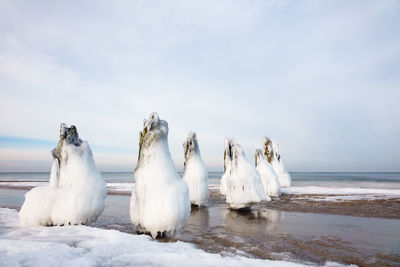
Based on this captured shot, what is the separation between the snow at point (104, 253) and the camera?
18.3 ft

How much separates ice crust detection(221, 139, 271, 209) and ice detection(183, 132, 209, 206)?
6.47 ft

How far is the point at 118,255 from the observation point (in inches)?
241

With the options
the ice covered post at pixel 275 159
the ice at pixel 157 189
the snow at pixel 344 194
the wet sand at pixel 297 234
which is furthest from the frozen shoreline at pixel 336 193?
the ice at pixel 157 189

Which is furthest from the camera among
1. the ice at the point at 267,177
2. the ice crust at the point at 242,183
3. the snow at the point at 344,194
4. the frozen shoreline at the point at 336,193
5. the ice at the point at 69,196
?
the ice at the point at 267,177

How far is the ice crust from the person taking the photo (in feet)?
50.6

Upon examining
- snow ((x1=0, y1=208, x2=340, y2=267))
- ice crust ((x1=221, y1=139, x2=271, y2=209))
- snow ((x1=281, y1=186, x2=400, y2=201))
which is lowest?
snow ((x1=281, y1=186, x2=400, y2=201))

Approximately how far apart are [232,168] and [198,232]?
7077 millimetres

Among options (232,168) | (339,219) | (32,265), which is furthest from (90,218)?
(339,219)

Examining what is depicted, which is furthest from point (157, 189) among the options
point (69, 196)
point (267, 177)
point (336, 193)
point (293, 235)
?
point (336, 193)

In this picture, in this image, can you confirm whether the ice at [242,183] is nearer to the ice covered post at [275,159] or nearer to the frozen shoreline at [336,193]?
the frozen shoreline at [336,193]

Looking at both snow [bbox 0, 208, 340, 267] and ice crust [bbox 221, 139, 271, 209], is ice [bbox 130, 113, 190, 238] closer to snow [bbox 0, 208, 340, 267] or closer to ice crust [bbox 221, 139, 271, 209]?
snow [bbox 0, 208, 340, 267]

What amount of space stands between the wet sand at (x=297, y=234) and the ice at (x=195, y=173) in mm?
2155

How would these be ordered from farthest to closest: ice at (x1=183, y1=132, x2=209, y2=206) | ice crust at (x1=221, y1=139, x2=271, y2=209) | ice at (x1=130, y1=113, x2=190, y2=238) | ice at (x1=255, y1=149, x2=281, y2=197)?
1. ice at (x1=255, y1=149, x2=281, y2=197)
2. ice at (x1=183, y1=132, x2=209, y2=206)
3. ice crust at (x1=221, y1=139, x2=271, y2=209)
4. ice at (x1=130, y1=113, x2=190, y2=238)

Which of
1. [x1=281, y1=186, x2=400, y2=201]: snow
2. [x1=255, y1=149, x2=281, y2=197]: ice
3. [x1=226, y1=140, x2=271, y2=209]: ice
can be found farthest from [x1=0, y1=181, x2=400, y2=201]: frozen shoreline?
[x1=226, y1=140, x2=271, y2=209]: ice
